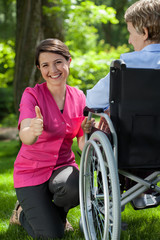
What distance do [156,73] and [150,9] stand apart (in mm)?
372

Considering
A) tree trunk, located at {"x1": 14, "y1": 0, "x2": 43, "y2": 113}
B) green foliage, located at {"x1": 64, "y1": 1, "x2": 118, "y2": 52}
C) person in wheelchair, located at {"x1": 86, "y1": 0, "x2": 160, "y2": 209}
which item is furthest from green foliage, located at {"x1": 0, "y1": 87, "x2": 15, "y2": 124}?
person in wheelchair, located at {"x1": 86, "y1": 0, "x2": 160, "y2": 209}

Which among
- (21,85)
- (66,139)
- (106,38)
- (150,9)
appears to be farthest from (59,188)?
(106,38)

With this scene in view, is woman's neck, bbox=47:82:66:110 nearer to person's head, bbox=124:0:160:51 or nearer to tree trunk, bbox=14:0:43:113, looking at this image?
person's head, bbox=124:0:160:51

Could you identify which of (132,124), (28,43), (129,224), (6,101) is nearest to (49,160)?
(129,224)

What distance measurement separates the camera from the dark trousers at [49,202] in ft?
7.75

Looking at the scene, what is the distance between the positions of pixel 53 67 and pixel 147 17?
0.82 meters

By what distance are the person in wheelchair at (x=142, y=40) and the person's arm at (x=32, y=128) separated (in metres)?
0.31

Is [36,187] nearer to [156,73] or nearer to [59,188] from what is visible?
[59,188]

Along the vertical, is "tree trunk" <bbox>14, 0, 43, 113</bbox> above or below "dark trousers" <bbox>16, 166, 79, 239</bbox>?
above

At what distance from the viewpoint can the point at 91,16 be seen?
7.04m

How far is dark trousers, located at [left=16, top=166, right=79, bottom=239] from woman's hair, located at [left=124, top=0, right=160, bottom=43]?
1054 mm

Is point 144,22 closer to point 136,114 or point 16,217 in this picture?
point 136,114

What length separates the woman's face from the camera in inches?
98.0

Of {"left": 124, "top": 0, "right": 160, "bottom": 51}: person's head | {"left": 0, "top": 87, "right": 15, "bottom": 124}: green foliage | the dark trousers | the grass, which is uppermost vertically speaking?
{"left": 124, "top": 0, "right": 160, "bottom": 51}: person's head
